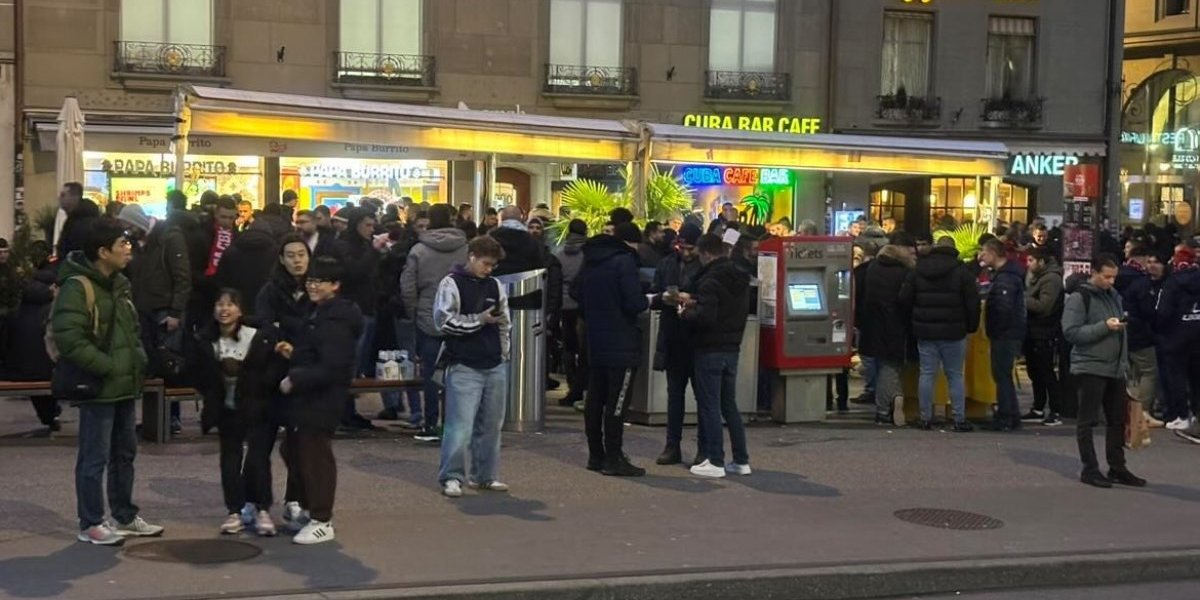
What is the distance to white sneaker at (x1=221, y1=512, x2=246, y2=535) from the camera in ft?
27.0

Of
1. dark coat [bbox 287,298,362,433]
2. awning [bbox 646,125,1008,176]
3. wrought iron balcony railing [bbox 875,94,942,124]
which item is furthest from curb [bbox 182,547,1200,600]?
wrought iron balcony railing [bbox 875,94,942,124]

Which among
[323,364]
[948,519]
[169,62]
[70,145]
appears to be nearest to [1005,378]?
[948,519]

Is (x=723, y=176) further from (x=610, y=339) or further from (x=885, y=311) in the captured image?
(x=610, y=339)

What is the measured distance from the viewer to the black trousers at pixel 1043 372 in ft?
45.9

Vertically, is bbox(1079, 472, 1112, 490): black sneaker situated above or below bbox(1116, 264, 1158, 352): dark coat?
below

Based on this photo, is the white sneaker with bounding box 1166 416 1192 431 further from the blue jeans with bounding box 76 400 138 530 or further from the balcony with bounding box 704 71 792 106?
the balcony with bounding box 704 71 792 106

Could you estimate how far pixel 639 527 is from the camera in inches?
350

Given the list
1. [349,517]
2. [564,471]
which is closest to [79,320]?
[349,517]

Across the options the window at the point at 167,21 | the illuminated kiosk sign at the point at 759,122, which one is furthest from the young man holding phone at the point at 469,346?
the illuminated kiosk sign at the point at 759,122

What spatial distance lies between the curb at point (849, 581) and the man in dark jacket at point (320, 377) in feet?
3.34

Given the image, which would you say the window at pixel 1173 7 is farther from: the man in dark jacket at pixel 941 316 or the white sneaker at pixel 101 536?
the white sneaker at pixel 101 536

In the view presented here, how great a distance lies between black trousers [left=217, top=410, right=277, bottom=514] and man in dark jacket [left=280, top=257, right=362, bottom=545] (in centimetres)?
26

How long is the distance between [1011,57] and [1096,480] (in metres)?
21.9

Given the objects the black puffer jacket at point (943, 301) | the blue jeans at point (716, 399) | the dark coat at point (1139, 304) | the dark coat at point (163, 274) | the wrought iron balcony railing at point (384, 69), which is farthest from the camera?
the wrought iron balcony railing at point (384, 69)
